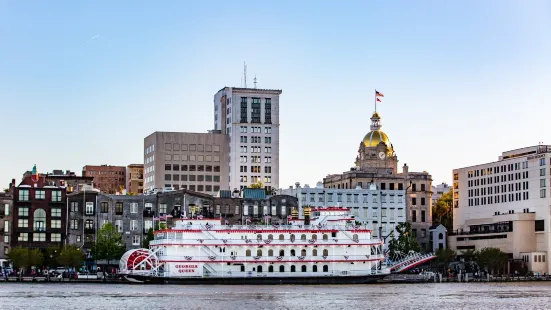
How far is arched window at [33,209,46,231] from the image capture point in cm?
15650

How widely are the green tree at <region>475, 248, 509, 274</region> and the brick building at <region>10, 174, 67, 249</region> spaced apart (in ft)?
201

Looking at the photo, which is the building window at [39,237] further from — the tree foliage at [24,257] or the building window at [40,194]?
the tree foliage at [24,257]

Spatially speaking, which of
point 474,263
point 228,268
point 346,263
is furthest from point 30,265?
point 474,263

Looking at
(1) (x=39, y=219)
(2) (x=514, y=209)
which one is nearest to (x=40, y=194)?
(1) (x=39, y=219)

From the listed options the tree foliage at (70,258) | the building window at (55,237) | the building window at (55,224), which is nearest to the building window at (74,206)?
the building window at (55,224)

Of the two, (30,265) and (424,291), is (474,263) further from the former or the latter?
(30,265)

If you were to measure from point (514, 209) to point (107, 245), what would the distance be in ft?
233

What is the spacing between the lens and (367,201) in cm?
18300

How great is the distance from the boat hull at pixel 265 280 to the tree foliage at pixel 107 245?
64.5 feet

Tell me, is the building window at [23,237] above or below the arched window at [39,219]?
below

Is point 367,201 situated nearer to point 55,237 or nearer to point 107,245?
point 107,245

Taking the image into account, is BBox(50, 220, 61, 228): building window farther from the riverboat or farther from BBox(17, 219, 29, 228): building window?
the riverboat

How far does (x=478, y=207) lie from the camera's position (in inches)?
7766

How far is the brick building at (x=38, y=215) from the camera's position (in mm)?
155750
